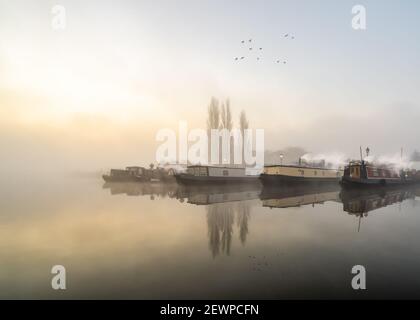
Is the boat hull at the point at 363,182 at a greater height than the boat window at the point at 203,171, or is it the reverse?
Answer: the boat window at the point at 203,171

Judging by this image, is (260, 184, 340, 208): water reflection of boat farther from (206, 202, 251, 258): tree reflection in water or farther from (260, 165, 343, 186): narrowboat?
(206, 202, 251, 258): tree reflection in water

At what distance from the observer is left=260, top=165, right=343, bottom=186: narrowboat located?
34.4 meters

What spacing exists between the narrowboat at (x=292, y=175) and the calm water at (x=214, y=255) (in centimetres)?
1875

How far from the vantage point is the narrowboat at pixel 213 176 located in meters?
38.1

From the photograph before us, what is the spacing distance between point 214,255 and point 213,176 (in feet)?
99.2

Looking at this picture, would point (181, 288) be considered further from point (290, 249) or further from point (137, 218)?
point (137, 218)

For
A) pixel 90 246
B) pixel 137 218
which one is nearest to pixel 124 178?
pixel 137 218

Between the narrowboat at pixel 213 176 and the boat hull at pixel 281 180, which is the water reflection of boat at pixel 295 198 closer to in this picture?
the boat hull at pixel 281 180

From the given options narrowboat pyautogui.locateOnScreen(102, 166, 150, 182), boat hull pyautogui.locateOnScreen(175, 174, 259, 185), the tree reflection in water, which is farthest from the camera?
narrowboat pyautogui.locateOnScreen(102, 166, 150, 182)

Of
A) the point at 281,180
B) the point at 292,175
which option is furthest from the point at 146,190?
the point at 292,175

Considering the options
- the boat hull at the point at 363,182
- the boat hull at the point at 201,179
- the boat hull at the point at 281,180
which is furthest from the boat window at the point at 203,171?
the boat hull at the point at 363,182

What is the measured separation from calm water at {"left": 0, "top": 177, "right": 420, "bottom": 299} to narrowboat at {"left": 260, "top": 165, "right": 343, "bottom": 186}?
18.7 metres

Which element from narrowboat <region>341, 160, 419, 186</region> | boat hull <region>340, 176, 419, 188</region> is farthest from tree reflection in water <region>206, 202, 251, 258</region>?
narrowboat <region>341, 160, 419, 186</region>

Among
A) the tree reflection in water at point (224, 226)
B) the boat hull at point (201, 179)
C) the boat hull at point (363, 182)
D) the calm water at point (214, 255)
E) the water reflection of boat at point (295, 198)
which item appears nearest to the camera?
the calm water at point (214, 255)
